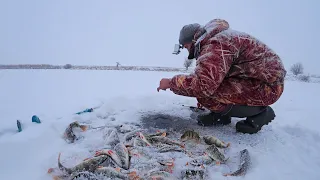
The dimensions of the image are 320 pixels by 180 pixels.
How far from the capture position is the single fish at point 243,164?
2.17 m

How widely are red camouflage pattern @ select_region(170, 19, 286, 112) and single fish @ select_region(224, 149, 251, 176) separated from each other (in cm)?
78

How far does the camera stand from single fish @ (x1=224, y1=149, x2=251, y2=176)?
7.12ft

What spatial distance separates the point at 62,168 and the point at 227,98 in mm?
2109

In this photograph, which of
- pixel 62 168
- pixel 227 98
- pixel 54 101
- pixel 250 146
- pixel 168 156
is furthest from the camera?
pixel 54 101

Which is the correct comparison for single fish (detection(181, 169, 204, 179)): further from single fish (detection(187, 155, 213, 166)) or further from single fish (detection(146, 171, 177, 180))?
single fish (detection(187, 155, 213, 166))

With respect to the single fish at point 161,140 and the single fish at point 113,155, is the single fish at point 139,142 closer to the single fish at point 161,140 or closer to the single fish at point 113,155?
the single fish at point 161,140

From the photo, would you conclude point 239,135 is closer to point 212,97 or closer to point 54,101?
point 212,97

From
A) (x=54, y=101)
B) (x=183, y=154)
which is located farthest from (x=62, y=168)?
(x=54, y=101)

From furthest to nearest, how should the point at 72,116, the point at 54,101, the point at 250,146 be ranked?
the point at 54,101
the point at 72,116
the point at 250,146

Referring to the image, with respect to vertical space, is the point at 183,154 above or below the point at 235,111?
below

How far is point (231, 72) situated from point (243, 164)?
3.95ft

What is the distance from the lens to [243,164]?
233 centimetres

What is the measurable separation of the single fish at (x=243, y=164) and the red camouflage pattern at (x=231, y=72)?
78 centimetres

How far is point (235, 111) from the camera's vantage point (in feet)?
10.6
